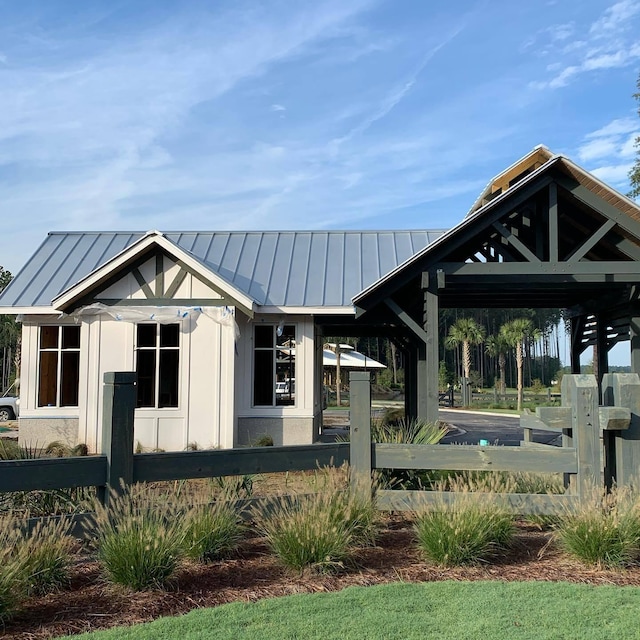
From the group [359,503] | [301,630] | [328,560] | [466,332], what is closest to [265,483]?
[359,503]

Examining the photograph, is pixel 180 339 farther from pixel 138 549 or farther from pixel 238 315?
pixel 138 549

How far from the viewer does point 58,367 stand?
13844 millimetres

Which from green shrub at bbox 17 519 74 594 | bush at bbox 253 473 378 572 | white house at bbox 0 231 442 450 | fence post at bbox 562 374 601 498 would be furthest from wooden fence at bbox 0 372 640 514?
white house at bbox 0 231 442 450

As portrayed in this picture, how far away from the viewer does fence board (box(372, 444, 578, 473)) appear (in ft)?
19.6

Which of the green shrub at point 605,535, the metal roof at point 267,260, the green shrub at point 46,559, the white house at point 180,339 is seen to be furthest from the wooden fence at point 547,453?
the metal roof at point 267,260

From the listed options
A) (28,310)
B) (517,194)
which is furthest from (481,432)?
(28,310)

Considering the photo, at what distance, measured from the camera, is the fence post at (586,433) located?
5.89 metres

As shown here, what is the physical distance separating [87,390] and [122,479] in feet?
29.5

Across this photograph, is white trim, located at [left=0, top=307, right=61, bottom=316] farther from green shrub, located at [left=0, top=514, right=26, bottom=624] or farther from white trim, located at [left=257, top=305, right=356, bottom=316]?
green shrub, located at [left=0, top=514, right=26, bottom=624]

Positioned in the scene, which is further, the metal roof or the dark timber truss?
the metal roof

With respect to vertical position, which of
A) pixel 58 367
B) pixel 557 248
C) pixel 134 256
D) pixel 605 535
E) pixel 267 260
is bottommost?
pixel 605 535

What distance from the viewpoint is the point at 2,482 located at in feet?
15.0

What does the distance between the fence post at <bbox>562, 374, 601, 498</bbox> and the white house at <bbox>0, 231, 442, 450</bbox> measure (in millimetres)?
8011

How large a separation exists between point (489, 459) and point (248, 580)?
2.51 metres
